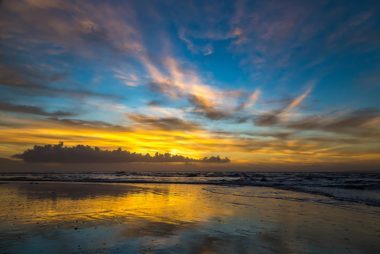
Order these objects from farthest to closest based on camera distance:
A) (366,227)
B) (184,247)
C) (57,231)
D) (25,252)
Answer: (366,227) → (57,231) → (184,247) → (25,252)

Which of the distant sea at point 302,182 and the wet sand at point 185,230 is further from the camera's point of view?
the distant sea at point 302,182

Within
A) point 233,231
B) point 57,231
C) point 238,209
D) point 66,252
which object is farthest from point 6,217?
point 238,209

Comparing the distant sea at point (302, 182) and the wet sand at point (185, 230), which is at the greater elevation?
the distant sea at point (302, 182)

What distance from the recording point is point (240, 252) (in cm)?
762

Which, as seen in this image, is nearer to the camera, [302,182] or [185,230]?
[185,230]

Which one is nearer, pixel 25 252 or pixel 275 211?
pixel 25 252

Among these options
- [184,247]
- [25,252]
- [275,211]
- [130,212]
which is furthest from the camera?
[275,211]

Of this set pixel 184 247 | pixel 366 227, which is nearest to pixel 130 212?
pixel 184 247

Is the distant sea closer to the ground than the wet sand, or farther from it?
farther from it

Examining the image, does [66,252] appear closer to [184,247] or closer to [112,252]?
[112,252]

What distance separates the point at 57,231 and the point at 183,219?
16.3ft

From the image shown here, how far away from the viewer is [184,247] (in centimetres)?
798

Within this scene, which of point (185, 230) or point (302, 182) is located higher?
point (302, 182)

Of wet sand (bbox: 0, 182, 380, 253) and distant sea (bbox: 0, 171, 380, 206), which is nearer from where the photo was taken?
wet sand (bbox: 0, 182, 380, 253)
